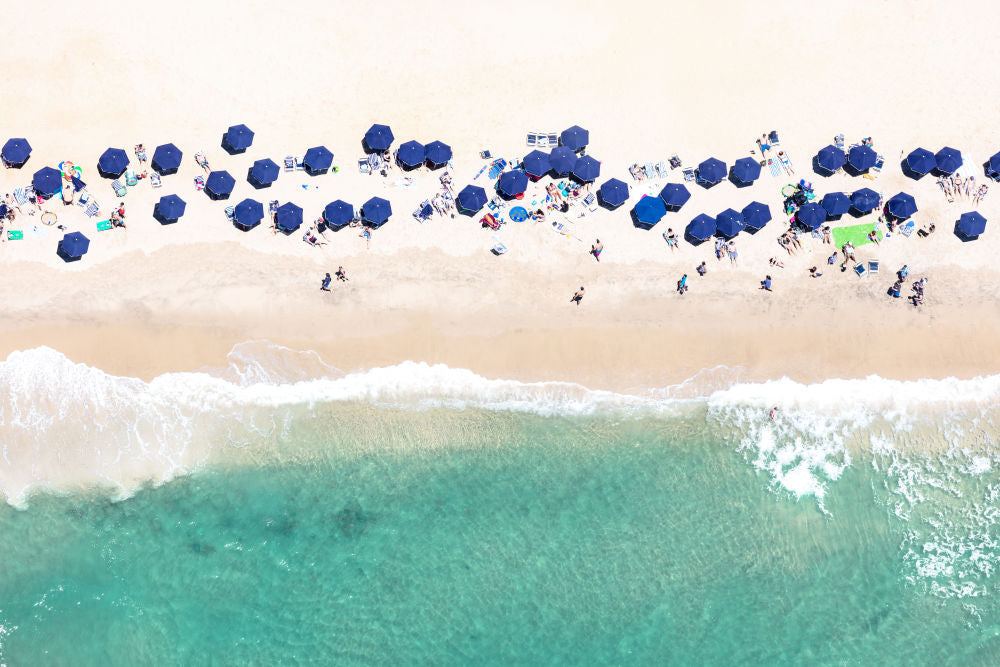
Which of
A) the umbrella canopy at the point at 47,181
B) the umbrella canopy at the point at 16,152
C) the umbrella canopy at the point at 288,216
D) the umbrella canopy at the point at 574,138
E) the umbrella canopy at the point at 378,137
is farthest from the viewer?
the umbrella canopy at the point at 574,138

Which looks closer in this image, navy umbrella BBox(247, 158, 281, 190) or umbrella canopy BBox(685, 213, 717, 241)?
umbrella canopy BBox(685, 213, 717, 241)

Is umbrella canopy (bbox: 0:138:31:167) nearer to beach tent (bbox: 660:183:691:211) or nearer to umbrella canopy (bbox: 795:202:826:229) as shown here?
beach tent (bbox: 660:183:691:211)

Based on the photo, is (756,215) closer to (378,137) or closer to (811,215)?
(811,215)

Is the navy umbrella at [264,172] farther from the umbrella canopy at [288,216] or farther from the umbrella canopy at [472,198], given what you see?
the umbrella canopy at [472,198]

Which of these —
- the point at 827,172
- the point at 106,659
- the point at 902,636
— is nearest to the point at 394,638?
the point at 106,659

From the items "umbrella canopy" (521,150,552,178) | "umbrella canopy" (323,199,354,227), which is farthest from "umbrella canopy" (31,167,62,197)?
"umbrella canopy" (521,150,552,178)

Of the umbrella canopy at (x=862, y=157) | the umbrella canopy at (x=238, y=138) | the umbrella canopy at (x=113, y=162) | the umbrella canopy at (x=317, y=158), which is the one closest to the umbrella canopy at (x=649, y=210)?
the umbrella canopy at (x=862, y=157)

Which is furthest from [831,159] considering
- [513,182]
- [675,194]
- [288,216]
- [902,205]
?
[288,216]
